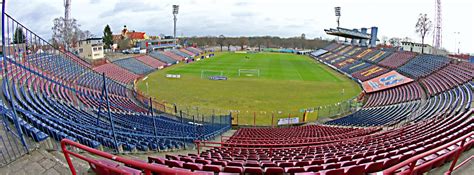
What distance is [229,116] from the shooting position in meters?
24.5

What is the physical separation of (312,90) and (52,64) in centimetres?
3069

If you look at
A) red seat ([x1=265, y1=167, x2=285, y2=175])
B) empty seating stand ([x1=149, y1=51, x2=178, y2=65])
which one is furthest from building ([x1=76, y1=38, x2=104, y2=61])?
red seat ([x1=265, y1=167, x2=285, y2=175])

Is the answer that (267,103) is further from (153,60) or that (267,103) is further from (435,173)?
(153,60)

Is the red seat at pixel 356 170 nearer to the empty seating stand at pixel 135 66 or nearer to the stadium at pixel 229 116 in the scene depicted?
the stadium at pixel 229 116

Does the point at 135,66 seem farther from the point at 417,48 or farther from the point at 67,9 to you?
the point at 417,48

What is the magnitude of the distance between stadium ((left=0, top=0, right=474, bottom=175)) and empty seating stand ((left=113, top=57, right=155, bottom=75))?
461mm

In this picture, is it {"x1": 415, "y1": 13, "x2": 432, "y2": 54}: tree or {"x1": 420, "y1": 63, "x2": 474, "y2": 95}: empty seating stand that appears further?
{"x1": 415, "y1": 13, "x2": 432, "y2": 54}: tree

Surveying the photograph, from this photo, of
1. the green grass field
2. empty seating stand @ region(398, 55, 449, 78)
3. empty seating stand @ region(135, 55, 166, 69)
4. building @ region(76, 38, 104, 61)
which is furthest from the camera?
empty seating stand @ region(135, 55, 166, 69)

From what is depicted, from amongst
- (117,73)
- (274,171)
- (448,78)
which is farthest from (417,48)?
(274,171)

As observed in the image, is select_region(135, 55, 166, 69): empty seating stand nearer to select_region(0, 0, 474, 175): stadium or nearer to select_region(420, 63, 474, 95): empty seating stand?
select_region(0, 0, 474, 175): stadium

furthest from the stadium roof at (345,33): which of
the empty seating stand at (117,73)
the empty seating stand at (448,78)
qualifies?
the empty seating stand at (117,73)

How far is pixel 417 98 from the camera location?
29.6 m

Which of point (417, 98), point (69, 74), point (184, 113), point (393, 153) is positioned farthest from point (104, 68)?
point (393, 153)

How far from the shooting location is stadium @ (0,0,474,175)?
6.09 metres
